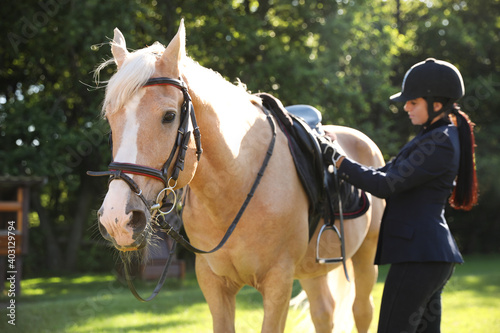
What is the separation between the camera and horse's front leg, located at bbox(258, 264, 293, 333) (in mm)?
3146

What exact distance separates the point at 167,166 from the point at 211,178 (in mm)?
549

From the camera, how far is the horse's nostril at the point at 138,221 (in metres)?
2.44

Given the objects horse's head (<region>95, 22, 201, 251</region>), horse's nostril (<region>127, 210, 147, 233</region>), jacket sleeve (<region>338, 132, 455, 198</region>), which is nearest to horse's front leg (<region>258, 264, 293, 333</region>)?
jacket sleeve (<region>338, 132, 455, 198</region>)

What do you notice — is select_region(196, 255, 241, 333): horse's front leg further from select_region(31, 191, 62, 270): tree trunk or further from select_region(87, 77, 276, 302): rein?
select_region(31, 191, 62, 270): tree trunk

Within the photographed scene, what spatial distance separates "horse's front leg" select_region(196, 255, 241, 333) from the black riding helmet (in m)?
1.59

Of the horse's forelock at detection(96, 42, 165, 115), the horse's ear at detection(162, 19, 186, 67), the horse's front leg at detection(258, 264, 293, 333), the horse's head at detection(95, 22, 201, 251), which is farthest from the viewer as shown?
the horse's front leg at detection(258, 264, 293, 333)

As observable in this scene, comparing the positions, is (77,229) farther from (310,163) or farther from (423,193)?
(423,193)

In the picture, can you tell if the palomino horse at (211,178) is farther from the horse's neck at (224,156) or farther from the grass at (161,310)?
the grass at (161,310)

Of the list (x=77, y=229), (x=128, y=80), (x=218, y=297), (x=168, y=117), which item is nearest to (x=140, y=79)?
(x=128, y=80)

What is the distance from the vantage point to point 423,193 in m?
3.02

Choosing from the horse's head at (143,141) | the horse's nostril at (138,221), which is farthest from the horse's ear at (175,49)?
the horse's nostril at (138,221)

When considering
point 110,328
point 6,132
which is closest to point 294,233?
point 110,328

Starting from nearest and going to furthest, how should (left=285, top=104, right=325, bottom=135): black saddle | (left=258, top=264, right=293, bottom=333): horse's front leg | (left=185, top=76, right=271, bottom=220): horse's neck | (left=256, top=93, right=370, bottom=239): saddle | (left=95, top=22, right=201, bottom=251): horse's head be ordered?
(left=95, top=22, right=201, bottom=251): horse's head < (left=185, top=76, right=271, bottom=220): horse's neck < (left=258, top=264, right=293, bottom=333): horse's front leg < (left=256, top=93, right=370, bottom=239): saddle < (left=285, top=104, right=325, bottom=135): black saddle

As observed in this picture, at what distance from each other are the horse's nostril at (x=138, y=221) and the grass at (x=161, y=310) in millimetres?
3423
